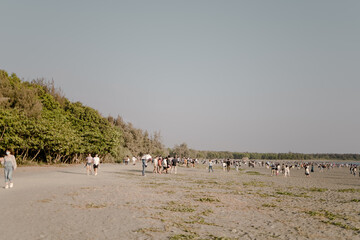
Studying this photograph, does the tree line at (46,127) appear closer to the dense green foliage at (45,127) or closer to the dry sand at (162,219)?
the dense green foliage at (45,127)

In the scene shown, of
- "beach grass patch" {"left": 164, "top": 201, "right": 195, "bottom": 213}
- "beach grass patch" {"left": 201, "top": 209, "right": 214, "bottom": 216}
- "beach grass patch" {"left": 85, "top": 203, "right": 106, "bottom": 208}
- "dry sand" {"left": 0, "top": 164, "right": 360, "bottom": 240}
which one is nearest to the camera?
"dry sand" {"left": 0, "top": 164, "right": 360, "bottom": 240}

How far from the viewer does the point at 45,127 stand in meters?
37.2

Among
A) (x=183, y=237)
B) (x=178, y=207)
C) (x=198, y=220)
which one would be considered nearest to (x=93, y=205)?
(x=178, y=207)

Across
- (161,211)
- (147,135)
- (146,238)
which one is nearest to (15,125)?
(161,211)

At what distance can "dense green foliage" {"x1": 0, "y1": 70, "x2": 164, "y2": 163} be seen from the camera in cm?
3425

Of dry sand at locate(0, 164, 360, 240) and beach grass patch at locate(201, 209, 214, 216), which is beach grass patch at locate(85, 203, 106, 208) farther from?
beach grass patch at locate(201, 209, 214, 216)

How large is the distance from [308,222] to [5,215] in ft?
34.5

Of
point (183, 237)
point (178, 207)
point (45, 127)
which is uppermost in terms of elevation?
point (45, 127)

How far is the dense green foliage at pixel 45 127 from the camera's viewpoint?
34250 mm

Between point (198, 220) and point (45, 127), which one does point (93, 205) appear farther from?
point (45, 127)

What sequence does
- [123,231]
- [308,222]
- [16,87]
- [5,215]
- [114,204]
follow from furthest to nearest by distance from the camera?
[16,87] < [114,204] < [308,222] < [5,215] < [123,231]

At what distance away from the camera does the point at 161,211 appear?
10773mm

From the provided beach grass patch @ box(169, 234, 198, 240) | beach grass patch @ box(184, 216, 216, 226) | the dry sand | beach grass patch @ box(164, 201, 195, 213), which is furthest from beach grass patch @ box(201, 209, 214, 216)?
beach grass patch @ box(169, 234, 198, 240)

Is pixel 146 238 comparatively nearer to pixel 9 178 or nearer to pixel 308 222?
pixel 308 222
